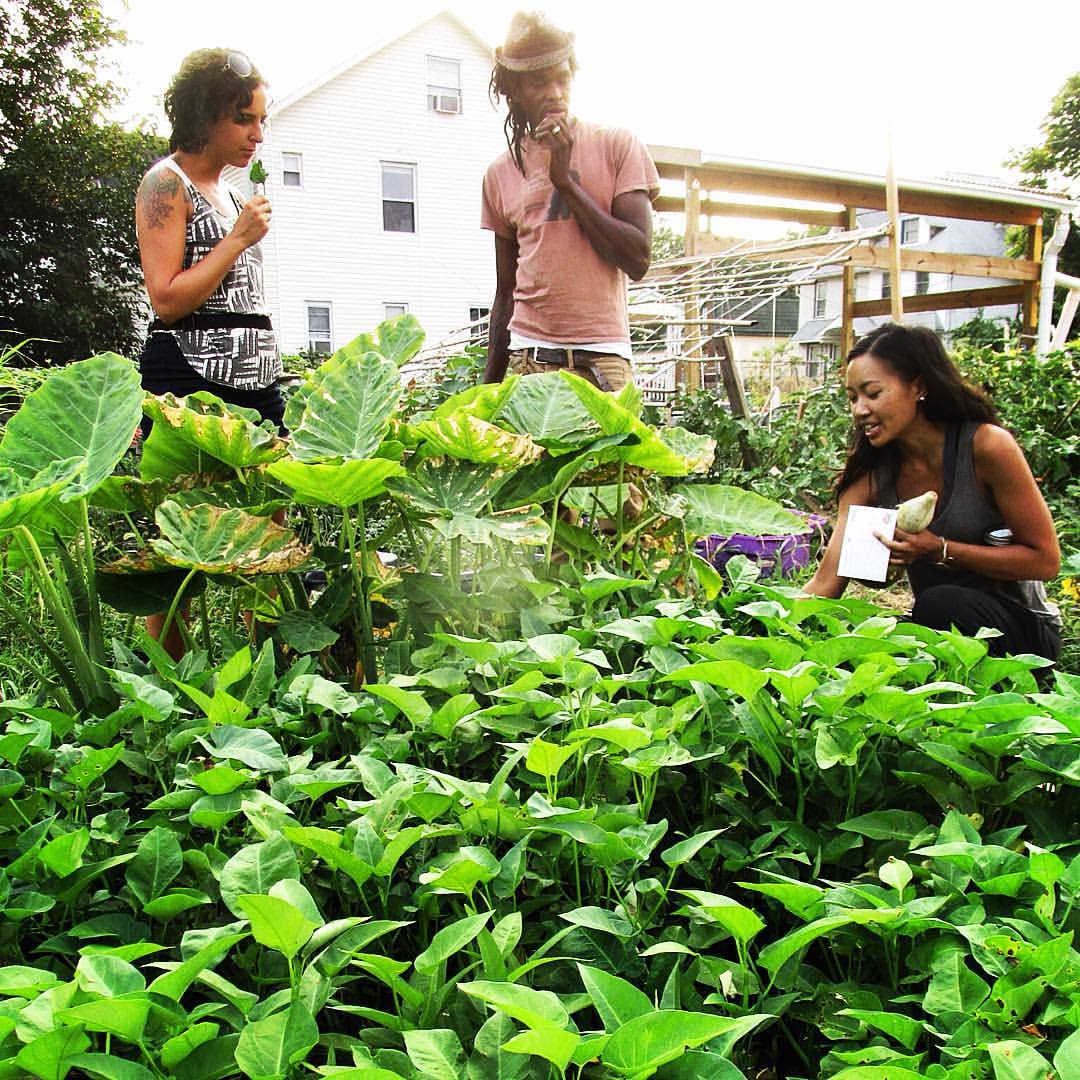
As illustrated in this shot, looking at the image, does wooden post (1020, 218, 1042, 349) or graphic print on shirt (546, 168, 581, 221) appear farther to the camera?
wooden post (1020, 218, 1042, 349)

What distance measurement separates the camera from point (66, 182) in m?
15.2

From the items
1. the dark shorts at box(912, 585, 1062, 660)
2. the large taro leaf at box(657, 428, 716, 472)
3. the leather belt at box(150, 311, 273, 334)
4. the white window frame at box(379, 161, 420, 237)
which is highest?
the white window frame at box(379, 161, 420, 237)

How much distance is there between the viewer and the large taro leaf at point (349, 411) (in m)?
1.19

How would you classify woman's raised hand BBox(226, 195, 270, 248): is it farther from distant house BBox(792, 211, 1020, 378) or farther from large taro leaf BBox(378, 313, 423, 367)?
distant house BBox(792, 211, 1020, 378)

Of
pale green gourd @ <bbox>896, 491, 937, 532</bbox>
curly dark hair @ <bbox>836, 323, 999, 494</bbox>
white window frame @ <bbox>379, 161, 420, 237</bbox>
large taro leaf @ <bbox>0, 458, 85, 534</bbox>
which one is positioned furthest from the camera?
white window frame @ <bbox>379, 161, 420, 237</bbox>

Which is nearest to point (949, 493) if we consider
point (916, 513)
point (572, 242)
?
point (916, 513)

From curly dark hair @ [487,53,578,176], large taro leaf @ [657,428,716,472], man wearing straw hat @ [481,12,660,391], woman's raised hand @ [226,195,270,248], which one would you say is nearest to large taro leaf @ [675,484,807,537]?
large taro leaf @ [657,428,716,472]

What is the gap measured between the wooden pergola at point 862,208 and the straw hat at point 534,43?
465cm

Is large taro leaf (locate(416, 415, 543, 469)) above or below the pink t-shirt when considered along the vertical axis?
below

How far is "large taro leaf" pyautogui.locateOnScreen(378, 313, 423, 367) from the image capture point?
146 centimetres

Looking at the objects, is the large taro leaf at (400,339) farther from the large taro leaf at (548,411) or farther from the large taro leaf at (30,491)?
the large taro leaf at (30,491)

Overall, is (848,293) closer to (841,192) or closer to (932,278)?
(841,192)

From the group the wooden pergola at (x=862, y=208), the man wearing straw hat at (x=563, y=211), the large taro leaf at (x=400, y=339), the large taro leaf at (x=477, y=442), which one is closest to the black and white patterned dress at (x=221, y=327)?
the man wearing straw hat at (x=563, y=211)

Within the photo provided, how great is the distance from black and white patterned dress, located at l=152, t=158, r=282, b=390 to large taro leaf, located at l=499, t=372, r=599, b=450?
4.20ft
